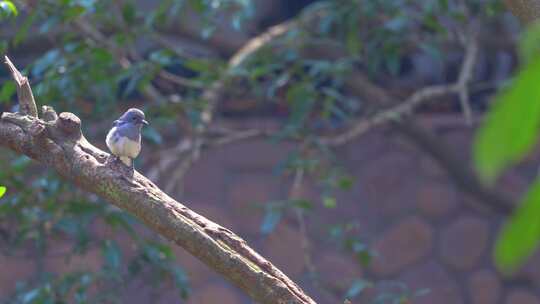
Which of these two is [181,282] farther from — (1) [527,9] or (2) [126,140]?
(1) [527,9]

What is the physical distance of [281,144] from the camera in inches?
184

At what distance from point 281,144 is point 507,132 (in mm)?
4322

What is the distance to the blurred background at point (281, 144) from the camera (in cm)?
321

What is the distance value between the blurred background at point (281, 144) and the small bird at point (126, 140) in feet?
1.50

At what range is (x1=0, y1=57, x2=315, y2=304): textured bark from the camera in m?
1.82

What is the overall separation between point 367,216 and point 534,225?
174 inches

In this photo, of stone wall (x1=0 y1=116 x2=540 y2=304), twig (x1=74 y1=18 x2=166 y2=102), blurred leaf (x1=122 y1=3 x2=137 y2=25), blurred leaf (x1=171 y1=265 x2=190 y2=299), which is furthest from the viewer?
stone wall (x1=0 y1=116 x2=540 y2=304)

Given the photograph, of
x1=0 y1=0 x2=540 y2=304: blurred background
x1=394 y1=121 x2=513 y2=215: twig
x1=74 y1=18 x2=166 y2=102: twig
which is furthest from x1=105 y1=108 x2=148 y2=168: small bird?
x1=394 y1=121 x2=513 y2=215: twig

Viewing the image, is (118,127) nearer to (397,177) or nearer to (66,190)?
(66,190)

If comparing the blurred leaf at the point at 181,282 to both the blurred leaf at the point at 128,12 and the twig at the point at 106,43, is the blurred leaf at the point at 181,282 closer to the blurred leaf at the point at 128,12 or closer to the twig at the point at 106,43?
the twig at the point at 106,43

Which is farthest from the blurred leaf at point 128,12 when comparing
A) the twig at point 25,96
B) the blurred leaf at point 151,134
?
the twig at point 25,96

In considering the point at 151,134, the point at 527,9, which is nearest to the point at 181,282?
the point at 151,134

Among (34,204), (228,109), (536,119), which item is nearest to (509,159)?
(536,119)

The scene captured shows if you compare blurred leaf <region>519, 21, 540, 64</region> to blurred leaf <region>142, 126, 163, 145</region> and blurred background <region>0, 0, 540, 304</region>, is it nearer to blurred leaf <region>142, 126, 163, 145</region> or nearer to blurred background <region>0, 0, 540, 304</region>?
blurred background <region>0, 0, 540, 304</region>
